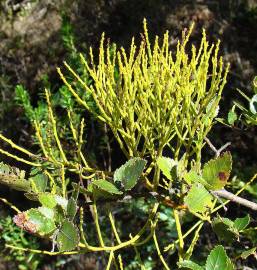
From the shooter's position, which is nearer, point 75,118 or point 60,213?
point 60,213

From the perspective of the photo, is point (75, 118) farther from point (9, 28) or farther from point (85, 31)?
point (9, 28)

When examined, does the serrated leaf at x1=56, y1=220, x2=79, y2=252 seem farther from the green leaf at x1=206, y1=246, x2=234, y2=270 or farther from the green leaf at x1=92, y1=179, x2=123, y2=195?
the green leaf at x1=206, y1=246, x2=234, y2=270

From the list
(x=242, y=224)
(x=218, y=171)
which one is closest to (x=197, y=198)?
(x=218, y=171)

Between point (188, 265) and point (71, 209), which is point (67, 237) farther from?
point (188, 265)

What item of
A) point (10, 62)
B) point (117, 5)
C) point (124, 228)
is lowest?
point (124, 228)

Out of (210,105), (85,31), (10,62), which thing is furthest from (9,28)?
(210,105)
